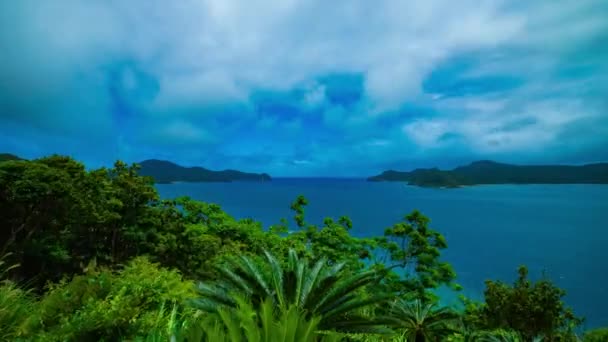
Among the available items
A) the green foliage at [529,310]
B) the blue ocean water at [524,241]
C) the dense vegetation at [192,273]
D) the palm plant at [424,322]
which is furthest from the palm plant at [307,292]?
the blue ocean water at [524,241]

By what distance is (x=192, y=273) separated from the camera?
59.8 feet

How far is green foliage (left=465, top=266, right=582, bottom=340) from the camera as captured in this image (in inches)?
645

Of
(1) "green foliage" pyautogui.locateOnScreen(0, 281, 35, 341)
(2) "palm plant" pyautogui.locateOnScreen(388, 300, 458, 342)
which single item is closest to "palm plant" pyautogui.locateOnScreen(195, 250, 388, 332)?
(1) "green foliage" pyautogui.locateOnScreen(0, 281, 35, 341)

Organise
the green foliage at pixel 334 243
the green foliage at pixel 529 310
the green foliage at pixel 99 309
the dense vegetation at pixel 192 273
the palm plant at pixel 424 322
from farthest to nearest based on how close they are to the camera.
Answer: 1. the green foliage at pixel 334 243
2. the green foliage at pixel 529 310
3. the palm plant at pixel 424 322
4. the dense vegetation at pixel 192 273
5. the green foliage at pixel 99 309

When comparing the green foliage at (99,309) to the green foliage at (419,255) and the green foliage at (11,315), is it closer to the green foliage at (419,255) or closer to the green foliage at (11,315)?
the green foliage at (11,315)

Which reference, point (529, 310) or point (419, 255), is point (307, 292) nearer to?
point (529, 310)

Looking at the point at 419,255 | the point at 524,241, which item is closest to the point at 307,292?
the point at 419,255

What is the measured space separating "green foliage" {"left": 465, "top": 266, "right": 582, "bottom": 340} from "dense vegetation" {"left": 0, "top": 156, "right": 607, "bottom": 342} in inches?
2.2

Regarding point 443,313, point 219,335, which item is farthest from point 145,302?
point 443,313

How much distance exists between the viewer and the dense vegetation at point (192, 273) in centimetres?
451

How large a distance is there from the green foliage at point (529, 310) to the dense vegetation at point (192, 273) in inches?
2.2

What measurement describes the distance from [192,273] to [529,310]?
1636cm

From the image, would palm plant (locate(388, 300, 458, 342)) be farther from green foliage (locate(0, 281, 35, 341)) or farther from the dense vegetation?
green foliage (locate(0, 281, 35, 341))

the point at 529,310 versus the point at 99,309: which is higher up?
the point at 99,309
